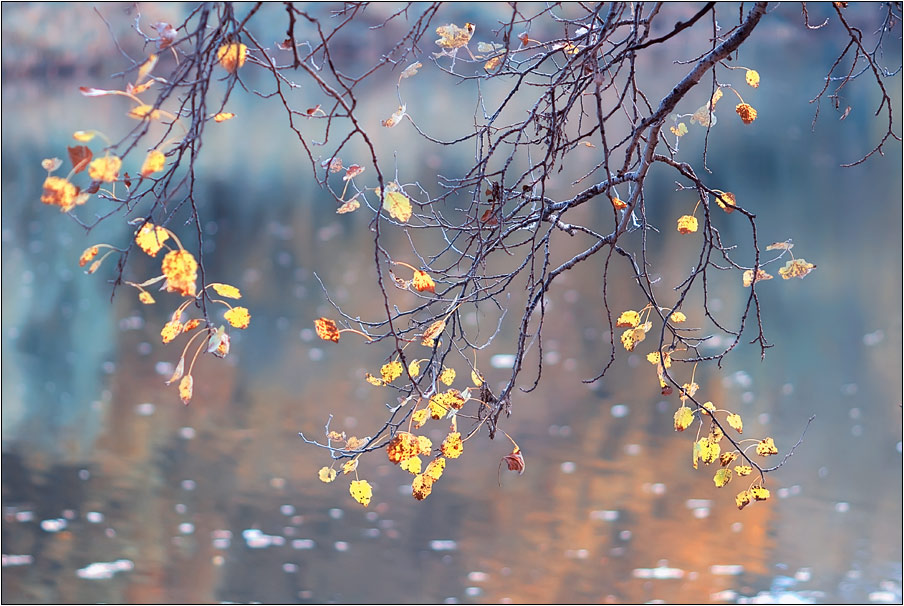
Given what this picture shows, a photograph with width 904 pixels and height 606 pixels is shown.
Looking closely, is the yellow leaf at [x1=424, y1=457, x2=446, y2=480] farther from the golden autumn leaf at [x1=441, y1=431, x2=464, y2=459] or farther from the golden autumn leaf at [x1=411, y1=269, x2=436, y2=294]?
the golden autumn leaf at [x1=411, y1=269, x2=436, y2=294]

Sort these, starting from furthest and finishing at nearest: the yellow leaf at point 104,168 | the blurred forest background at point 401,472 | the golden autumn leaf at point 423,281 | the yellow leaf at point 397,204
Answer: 1. the blurred forest background at point 401,472
2. the golden autumn leaf at point 423,281
3. the yellow leaf at point 397,204
4. the yellow leaf at point 104,168

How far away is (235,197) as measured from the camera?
1302 centimetres

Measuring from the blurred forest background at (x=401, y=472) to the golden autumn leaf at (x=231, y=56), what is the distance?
0.66 ft

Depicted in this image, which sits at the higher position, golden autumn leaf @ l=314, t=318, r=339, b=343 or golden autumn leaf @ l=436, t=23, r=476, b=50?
golden autumn leaf @ l=436, t=23, r=476, b=50

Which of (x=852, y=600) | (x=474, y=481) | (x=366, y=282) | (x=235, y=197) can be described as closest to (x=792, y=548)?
(x=852, y=600)

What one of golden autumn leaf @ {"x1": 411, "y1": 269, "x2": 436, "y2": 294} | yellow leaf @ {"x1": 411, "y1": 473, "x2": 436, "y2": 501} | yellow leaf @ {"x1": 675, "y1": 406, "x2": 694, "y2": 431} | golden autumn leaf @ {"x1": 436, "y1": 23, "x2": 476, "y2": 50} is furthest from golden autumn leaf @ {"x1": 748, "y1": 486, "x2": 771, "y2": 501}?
golden autumn leaf @ {"x1": 436, "y1": 23, "x2": 476, "y2": 50}

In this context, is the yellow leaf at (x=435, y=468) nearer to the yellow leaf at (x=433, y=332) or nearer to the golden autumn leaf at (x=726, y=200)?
the yellow leaf at (x=433, y=332)

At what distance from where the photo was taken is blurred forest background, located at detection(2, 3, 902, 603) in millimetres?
4723

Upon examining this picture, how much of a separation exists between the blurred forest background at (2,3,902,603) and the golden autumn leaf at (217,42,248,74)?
201 mm

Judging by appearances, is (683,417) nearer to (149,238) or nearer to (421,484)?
(421,484)

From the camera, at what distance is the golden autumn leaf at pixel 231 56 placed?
1047 mm

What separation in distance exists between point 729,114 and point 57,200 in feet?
51.3

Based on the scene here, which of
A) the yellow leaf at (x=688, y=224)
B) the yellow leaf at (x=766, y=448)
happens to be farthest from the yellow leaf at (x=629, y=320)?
the yellow leaf at (x=766, y=448)

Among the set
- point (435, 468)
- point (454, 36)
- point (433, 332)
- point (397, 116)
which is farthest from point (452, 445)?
point (454, 36)
